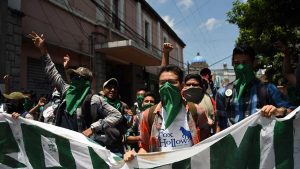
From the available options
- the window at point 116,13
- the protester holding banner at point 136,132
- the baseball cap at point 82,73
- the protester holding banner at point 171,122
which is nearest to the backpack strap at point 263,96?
the protester holding banner at point 171,122

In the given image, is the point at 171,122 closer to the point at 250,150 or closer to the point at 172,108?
the point at 172,108

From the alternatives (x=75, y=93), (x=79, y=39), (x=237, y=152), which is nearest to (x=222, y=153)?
(x=237, y=152)

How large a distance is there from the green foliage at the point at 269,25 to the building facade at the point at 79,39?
413 centimetres

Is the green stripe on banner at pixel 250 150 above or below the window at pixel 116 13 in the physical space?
below

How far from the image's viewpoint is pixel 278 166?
270 centimetres

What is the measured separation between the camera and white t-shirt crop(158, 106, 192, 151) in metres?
2.63

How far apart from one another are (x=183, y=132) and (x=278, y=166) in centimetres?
75

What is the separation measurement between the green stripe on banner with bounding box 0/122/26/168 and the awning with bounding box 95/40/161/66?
1026 centimetres

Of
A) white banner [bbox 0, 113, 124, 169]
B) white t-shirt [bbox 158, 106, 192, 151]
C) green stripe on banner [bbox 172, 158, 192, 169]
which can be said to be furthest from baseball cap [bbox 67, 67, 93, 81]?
green stripe on banner [bbox 172, 158, 192, 169]

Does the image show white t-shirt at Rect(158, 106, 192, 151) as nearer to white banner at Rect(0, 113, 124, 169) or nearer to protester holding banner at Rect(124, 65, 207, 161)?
protester holding banner at Rect(124, 65, 207, 161)

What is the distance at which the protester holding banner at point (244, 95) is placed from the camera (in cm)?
284

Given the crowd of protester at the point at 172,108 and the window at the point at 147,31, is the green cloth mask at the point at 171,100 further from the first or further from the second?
the window at the point at 147,31

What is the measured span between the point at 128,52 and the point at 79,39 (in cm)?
286

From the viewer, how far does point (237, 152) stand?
2.72 m
